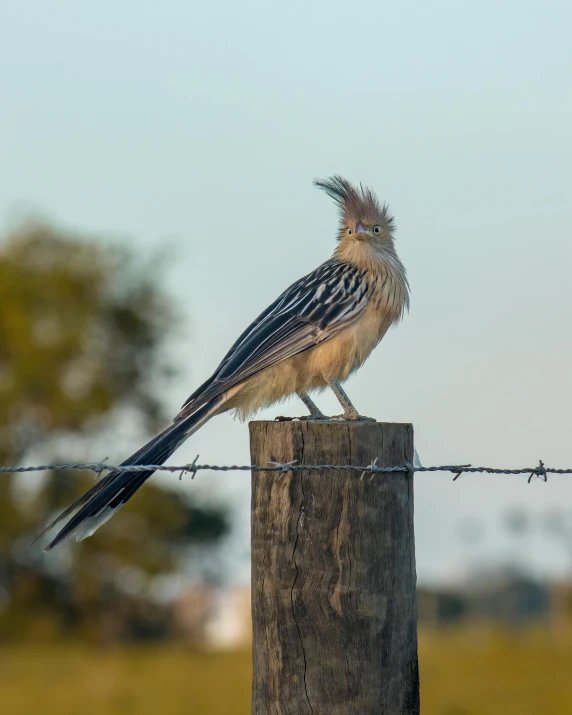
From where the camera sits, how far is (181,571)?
82.6ft

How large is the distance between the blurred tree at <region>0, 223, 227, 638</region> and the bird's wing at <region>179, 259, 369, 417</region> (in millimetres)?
18893

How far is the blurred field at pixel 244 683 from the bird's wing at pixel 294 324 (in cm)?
446

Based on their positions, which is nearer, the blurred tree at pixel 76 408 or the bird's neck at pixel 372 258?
the bird's neck at pixel 372 258

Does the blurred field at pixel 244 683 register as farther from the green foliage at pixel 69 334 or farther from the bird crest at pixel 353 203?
the green foliage at pixel 69 334

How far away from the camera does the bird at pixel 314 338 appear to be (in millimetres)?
5465

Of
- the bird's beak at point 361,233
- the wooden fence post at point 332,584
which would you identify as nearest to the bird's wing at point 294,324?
the bird's beak at point 361,233

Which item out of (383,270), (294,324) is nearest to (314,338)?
(294,324)

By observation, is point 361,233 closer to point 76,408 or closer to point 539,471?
point 539,471

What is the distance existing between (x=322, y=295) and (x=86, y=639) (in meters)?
20.7

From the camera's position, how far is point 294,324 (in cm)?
586

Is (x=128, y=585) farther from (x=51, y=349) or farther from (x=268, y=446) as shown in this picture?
(x=268, y=446)

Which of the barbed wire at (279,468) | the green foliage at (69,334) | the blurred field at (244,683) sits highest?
the green foliage at (69,334)

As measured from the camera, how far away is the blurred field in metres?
10.7

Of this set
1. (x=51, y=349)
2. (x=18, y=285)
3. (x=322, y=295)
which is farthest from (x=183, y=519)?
(x=322, y=295)
